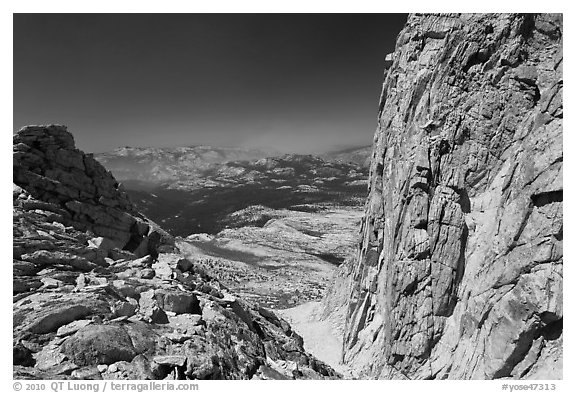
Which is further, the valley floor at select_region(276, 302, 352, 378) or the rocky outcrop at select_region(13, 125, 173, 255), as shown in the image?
the valley floor at select_region(276, 302, 352, 378)

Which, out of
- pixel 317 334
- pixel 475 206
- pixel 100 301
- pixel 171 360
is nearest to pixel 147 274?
pixel 100 301

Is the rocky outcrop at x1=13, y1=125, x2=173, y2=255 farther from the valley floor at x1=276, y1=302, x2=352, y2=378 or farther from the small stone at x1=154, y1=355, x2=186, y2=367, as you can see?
the valley floor at x1=276, y1=302, x2=352, y2=378

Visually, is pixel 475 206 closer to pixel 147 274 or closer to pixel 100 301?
pixel 147 274

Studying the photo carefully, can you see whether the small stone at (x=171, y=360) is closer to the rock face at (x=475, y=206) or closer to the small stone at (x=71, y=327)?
the small stone at (x=71, y=327)

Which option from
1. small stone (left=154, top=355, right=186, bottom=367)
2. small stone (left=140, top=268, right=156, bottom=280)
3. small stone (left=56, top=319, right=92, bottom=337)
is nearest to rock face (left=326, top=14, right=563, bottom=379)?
small stone (left=154, top=355, right=186, bottom=367)

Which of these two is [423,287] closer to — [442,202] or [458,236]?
[458,236]
